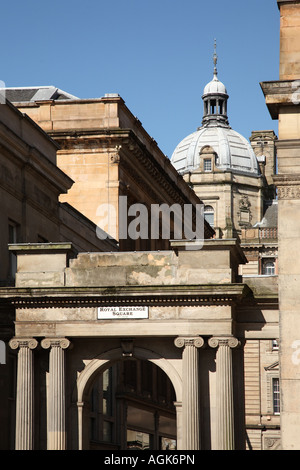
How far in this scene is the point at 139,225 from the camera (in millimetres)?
77188

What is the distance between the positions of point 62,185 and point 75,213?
12.5 ft

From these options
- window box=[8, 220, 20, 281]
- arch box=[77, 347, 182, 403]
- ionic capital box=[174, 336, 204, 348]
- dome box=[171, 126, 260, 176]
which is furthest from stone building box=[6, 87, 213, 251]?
dome box=[171, 126, 260, 176]

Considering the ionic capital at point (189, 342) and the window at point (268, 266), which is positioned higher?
the window at point (268, 266)

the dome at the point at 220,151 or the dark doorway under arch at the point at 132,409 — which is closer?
the dark doorway under arch at the point at 132,409

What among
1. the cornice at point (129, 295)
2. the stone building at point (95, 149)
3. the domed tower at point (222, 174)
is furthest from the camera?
the domed tower at point (222, 174)

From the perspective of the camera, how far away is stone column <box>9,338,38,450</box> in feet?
139

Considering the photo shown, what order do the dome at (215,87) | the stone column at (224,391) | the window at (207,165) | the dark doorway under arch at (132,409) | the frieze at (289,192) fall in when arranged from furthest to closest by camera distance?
the dome at (215,87), the window at (207,165), the dark doorway under arch at (132,409), the stone column at (224,391), the frieze at (289,192)

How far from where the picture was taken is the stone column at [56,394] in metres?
42.3

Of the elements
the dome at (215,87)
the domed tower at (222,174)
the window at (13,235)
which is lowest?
the window at (13,235)

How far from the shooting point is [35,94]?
248 ft

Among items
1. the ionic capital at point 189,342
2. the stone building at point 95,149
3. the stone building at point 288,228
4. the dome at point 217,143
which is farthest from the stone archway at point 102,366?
the dome at point 217,143

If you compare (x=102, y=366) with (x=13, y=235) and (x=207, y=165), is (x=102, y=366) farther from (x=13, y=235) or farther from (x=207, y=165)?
(x=207, y=165)

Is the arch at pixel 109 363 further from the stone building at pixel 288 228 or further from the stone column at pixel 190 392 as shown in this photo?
the stone building at pixel 288 228
